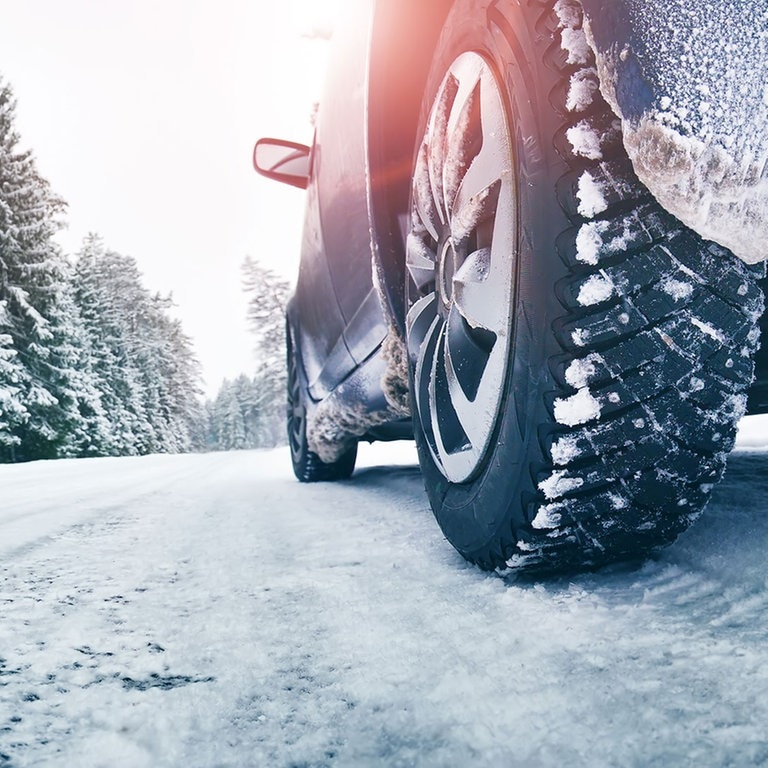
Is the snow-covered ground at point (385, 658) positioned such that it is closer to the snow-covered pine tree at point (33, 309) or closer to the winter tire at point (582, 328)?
the winter tire at point (582, 328)

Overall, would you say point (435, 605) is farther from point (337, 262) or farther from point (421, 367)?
point (337, 262)

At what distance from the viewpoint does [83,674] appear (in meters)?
0.75

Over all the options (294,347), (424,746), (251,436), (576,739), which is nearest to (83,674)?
(424,746)

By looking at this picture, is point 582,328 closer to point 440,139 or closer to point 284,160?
point 440,139

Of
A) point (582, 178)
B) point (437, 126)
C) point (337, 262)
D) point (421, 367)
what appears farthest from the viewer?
point (337, 262)

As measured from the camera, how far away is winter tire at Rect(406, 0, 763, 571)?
0.86m

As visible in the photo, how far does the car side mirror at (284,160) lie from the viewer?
269 cm

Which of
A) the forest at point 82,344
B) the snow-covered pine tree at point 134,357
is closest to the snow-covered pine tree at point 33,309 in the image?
the forest at point 82,344

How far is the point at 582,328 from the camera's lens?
0.87m

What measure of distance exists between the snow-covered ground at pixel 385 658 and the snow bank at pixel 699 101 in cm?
58

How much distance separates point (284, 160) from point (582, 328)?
2.21 metres

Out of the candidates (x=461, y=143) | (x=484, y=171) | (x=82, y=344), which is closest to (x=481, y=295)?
(x=484, y=171)

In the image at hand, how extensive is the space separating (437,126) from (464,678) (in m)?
1.11

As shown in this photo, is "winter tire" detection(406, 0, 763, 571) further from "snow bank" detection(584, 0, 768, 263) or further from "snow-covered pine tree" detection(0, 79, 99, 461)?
"snow-covered pine tree" detection(0, 79, 99, 461)
